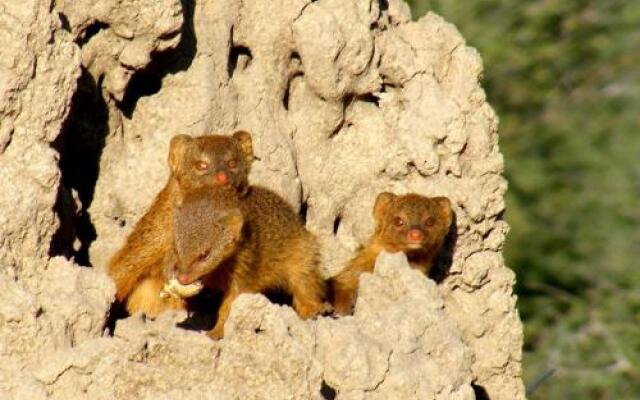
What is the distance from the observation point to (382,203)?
7184 millimetres

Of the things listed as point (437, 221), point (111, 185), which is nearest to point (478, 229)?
point (437, 221)

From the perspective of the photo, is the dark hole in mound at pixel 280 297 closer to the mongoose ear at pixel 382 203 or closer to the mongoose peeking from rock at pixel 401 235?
the mongoose peeking from rock at pixel 401 235

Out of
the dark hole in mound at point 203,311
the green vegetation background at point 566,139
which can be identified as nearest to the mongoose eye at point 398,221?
the dark hole in mound at point 203,311

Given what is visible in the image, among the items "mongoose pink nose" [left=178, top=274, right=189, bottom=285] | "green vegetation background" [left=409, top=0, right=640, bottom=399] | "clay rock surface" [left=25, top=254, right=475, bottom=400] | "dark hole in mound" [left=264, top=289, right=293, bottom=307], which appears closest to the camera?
"clay rock surface" [left=25, top=254, right=475, bottom=400]

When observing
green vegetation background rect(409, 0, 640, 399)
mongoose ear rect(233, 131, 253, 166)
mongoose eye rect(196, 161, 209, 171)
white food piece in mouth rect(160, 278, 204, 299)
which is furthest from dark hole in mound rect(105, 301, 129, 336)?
green vegetation background rect(409, 0, 640, 399)

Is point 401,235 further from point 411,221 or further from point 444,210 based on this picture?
point 444,210

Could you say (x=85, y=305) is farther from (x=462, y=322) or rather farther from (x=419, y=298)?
(x=462, y=322)

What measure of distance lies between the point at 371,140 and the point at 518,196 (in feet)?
28.5

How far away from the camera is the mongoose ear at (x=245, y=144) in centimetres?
686

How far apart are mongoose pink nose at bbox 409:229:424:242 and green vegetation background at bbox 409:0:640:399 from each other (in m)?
6.77

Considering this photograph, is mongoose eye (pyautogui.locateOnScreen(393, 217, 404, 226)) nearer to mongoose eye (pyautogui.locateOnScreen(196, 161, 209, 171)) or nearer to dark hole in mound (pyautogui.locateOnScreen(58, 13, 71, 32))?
mongoose eye (pyautogui.locateOnScreen(196, 161, 209, 171))

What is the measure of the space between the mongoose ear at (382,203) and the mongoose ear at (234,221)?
89cm

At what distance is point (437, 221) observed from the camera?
23.1 feet

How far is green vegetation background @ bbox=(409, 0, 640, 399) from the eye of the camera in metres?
14.5
